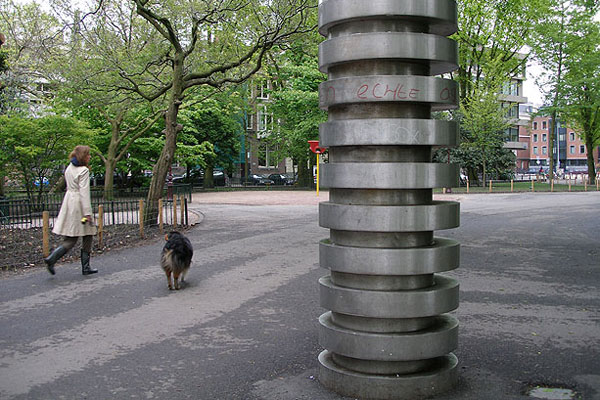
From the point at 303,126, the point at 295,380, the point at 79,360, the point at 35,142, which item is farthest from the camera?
the point at 303,126

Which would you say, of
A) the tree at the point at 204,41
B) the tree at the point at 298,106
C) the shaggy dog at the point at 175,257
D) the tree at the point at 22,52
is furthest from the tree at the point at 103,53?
the tree at the point at 298,106

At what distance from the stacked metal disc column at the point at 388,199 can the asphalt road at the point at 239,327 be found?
414 millimetres

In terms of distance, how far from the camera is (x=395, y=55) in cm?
425

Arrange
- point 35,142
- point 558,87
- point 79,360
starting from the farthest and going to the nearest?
point 558,87 < point 35,142 < point 79,360

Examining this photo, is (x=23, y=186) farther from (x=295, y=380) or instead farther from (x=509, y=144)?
(x=509, y=144)

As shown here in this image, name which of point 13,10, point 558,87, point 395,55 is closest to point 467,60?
point 558,87

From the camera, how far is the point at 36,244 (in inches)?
524

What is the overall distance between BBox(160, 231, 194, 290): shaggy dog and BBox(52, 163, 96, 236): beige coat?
1.67 m

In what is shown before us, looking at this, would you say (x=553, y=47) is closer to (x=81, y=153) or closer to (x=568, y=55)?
(x=568, y=55)

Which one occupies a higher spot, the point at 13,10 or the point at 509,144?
the point at 13,10

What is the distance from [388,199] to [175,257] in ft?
16.1

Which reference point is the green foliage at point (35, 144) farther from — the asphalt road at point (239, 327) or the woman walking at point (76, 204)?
the woman walking at point (76, 204)

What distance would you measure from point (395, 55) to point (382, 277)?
5.19 feet

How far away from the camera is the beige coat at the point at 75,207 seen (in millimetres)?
9430
